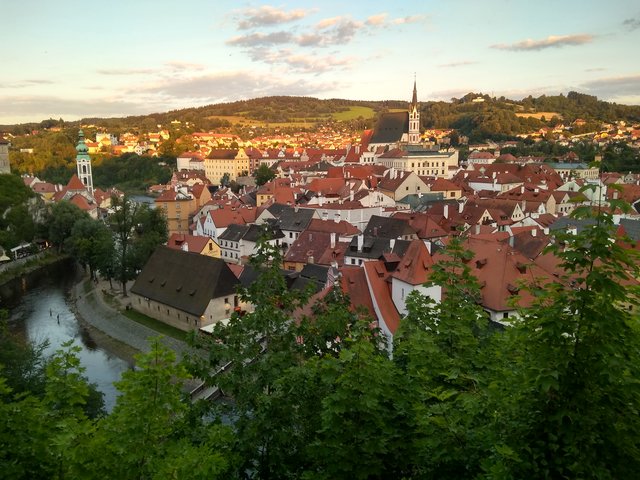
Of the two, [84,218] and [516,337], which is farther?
[84,218]

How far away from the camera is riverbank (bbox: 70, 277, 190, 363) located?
23.9 m

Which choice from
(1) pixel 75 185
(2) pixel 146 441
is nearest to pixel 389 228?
(2) pixel 146 441

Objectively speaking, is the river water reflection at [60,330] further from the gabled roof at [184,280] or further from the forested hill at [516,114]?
the forested hill at [516,114]

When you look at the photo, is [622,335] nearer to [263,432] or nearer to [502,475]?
[502,475]

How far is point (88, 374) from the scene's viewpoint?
21422 mm

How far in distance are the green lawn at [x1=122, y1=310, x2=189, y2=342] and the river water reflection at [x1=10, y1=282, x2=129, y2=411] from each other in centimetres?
217

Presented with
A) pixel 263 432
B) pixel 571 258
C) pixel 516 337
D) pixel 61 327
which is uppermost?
pixel 571 258

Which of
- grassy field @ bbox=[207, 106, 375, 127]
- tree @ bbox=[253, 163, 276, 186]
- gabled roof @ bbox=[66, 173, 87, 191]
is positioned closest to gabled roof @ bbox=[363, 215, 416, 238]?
tree @ bbox=[253, 163, 276, 186]

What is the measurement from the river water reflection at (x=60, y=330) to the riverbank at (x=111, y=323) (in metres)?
0.43

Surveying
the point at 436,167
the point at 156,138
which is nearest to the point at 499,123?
the point at 436,167

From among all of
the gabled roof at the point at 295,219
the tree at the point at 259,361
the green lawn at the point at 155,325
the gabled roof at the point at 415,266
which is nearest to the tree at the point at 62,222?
the gabled roof at the point at 295,219

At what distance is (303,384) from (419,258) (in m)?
13.4

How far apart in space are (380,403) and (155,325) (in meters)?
21.7

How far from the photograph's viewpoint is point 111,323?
89.3 ft
